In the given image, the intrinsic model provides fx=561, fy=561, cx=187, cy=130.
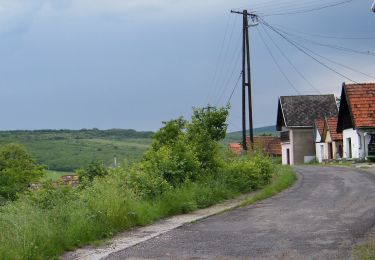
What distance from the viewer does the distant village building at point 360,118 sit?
40.8 m

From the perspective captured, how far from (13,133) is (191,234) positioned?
13137cm

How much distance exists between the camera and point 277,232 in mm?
11086

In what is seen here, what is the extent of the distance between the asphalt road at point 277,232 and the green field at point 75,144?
61897mm

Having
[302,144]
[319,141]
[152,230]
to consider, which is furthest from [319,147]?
[152,230]

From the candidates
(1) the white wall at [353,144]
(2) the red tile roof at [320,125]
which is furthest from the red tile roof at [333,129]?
(1) the white wall at [353,144]

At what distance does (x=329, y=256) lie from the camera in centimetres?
860

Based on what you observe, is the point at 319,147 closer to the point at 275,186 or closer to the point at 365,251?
the point at 275,186

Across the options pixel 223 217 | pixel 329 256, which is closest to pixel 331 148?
pixel 223 217

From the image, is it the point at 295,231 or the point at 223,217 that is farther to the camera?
the point at 223,217

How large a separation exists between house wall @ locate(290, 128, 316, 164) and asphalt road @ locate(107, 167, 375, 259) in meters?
45.3

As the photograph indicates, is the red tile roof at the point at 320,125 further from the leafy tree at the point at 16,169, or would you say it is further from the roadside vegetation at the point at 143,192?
the roadside vegetation at the point at 143,192

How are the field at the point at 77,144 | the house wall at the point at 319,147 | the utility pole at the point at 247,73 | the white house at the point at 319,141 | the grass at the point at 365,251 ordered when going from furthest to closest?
the field at the point at 77,144 < the house wall at the point at 319,147 < the white house at the point at 319,141 < the utility pole at the point at 247,73 < the grass at the point at 365,251

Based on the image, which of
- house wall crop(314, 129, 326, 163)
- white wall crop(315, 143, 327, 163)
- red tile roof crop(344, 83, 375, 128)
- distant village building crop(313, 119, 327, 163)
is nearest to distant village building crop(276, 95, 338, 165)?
white wall crop(315, 143, 327, 163)

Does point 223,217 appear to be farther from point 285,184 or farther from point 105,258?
point 285,184
